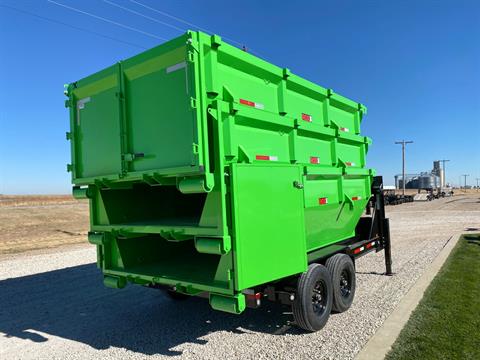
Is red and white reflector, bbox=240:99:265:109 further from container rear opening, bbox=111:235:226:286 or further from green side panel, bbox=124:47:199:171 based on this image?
container rear opening, bbox=111:235:226:286

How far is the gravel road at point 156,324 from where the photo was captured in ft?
13.9

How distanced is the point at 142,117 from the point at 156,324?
2876mm

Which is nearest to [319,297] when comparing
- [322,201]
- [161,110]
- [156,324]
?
[322,201]

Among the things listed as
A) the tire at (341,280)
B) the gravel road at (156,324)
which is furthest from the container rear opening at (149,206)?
the tire at (341,280)

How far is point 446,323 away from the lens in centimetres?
465

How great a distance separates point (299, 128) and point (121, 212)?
2711mm

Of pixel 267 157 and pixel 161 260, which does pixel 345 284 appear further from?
pixel 161 260

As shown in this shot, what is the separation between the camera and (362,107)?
7.18m

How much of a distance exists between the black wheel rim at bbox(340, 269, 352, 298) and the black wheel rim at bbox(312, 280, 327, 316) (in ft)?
2.41

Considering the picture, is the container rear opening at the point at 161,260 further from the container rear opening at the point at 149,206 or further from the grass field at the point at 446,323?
the grass field at the point at 446,323

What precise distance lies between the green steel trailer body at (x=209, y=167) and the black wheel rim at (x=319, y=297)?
14.1 inches

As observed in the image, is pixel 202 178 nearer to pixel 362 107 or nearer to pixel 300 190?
pixel 300 190

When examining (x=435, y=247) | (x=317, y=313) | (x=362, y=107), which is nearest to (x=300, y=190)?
(x=317, y=313)

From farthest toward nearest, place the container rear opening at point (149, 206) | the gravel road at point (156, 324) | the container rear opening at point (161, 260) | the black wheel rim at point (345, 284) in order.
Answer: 1. the black wheel rim at point (345, 284)
2. the container rear opening at point (149, 206)
3. the container rear opening at point (161, 260)
4. the gravel road at point (156, 324)
